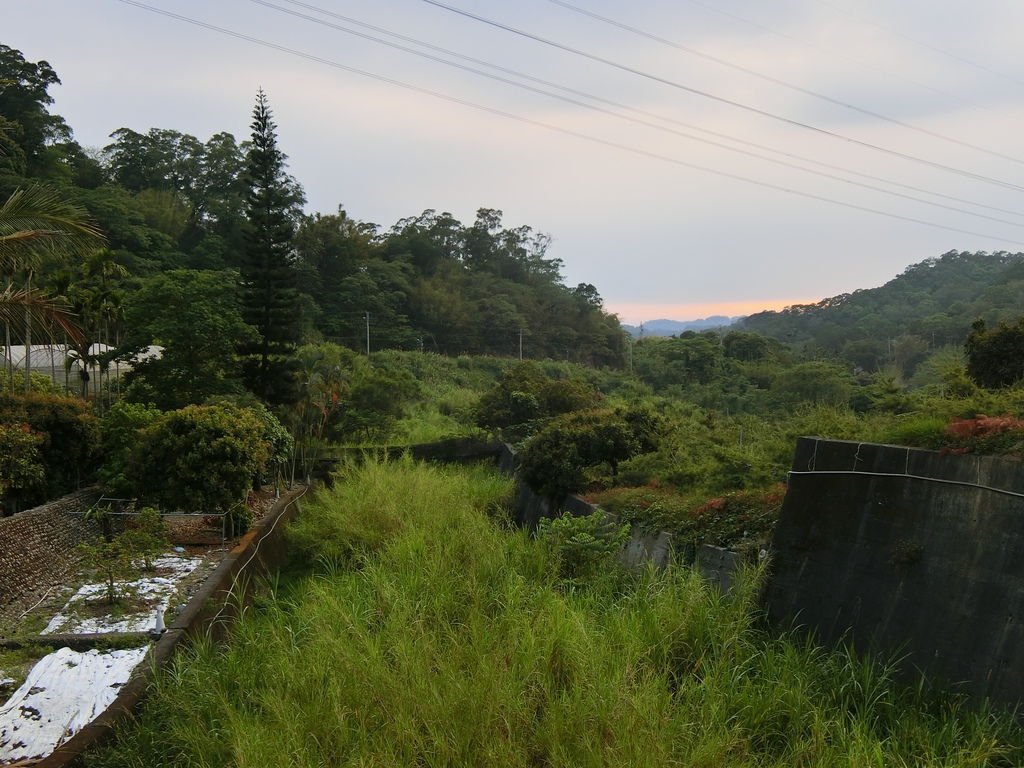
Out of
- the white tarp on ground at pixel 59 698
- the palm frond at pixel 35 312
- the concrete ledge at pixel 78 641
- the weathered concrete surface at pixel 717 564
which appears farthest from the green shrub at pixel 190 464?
the weathered concrete surface at pixel 717 564

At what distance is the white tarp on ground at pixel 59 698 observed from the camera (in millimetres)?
5043

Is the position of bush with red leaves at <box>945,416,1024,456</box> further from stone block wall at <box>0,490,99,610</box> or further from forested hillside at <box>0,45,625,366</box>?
forested hillside at <box>0,45,625,366</box>

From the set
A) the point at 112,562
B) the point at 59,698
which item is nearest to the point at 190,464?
the point at 112,562

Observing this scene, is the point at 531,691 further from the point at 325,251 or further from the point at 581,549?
the point at 325,251

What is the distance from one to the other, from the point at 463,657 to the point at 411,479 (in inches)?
275

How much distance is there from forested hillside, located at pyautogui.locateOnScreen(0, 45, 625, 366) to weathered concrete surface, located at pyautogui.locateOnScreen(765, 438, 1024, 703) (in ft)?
45.6

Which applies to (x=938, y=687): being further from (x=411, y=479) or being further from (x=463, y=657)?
(x=411, y=479)

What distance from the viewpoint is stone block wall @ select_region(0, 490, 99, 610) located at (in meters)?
7.54

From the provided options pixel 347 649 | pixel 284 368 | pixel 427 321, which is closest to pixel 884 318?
pixel 427 321

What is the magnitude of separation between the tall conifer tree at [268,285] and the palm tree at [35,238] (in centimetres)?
827

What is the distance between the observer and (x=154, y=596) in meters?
7.70

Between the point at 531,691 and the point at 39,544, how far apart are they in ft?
21.3

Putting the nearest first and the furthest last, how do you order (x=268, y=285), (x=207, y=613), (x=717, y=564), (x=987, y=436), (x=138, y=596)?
(x=987, y=436), (x=717, y=564), (x=207, y=613), (x=138, y=596), (x=268, y=285)

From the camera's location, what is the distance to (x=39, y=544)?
8.30 metres
